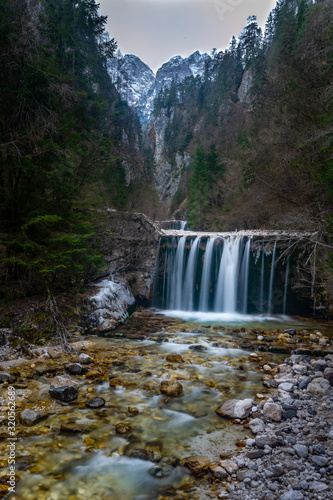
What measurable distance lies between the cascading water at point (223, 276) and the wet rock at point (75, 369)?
903 centimetres

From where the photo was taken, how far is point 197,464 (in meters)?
2.99

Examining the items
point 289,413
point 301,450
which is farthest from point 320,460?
point 289,413

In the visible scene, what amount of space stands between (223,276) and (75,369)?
974cm

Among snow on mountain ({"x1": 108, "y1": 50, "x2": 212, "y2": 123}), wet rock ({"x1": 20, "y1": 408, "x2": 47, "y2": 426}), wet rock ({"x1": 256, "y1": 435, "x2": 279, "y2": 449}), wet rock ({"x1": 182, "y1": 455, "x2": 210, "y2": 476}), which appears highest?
snow on mountain ({"x1": 108, "y1": 50, "x2": 212, "y2": 123})

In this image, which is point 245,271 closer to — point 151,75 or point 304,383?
point 304,383

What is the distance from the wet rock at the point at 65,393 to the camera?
4301mm

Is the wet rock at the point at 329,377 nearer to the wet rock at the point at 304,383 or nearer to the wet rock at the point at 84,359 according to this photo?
the wet rock at the point at 304,383

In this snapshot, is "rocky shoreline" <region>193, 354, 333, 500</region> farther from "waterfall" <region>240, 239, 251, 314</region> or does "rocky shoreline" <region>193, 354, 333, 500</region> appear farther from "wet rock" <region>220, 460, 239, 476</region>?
"waterfall" <region>240, 239, 251, 314</region>

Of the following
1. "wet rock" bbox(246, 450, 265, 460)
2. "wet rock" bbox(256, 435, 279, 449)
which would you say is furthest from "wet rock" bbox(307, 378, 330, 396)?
"wet rock" bbox(246, 450, 265, 460)

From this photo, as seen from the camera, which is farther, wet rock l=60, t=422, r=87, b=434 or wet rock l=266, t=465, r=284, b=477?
wet rock l=60, t=422, r=87, b=434

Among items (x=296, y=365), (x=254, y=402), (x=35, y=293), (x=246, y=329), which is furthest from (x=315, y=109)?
(x=35, y=293)

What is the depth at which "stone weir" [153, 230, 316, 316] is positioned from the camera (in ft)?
39.4

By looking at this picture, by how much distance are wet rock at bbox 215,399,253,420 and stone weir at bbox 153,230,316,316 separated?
8.36 meters

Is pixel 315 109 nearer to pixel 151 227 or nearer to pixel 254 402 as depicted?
pixel 151 227
